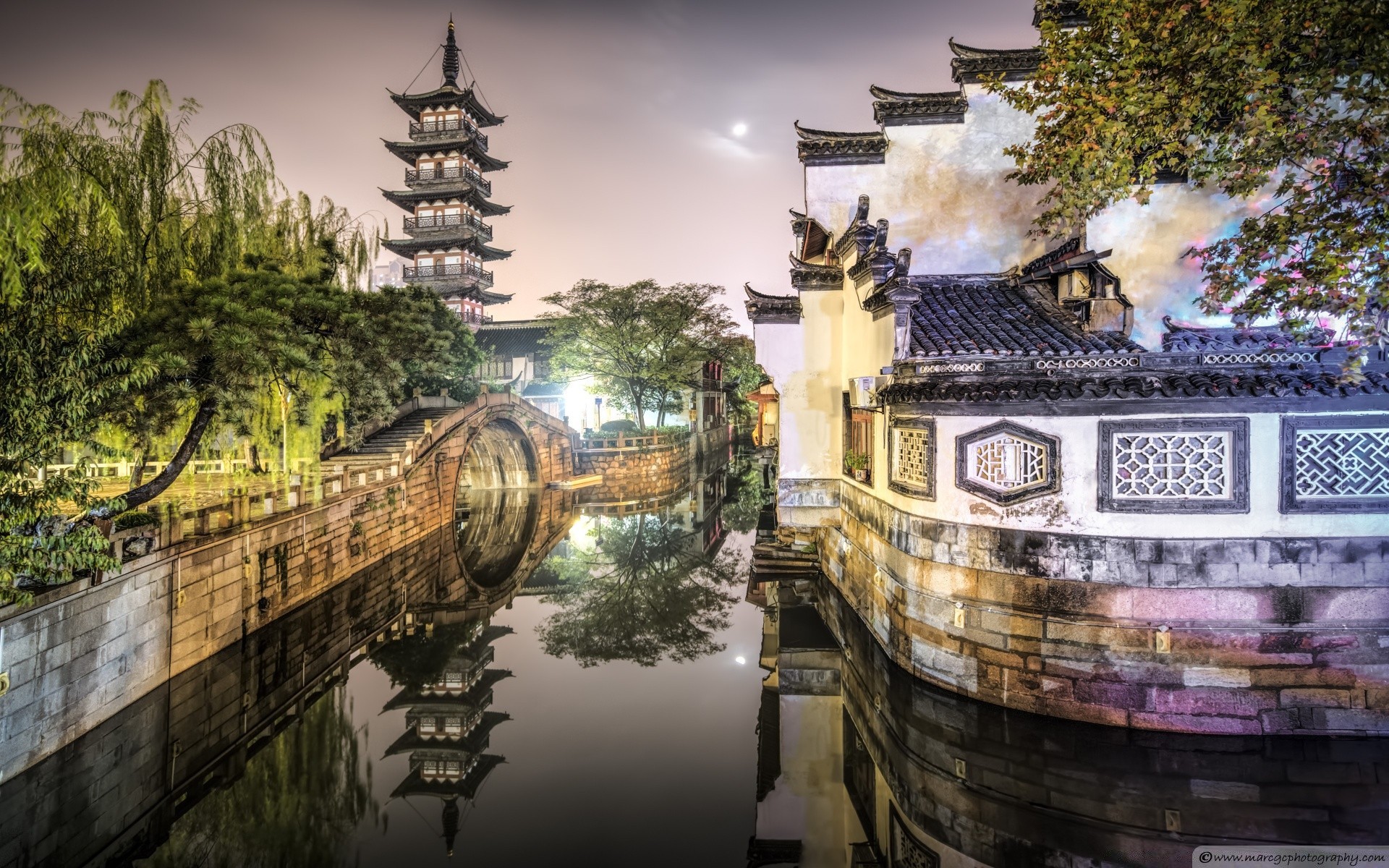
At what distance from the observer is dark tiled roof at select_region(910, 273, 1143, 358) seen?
31.0 feet

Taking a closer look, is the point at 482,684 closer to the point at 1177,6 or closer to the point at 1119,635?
the point at 1119,635

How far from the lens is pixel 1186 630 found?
25.5 feet

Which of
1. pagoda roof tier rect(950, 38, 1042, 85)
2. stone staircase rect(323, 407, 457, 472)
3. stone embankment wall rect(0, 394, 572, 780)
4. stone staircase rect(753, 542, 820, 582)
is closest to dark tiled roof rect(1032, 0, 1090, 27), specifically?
pagoda roof tier rect(950, 38, 1042, 85)

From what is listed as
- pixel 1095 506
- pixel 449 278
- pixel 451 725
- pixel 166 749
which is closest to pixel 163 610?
pixel 166 749

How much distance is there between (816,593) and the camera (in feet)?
50.3

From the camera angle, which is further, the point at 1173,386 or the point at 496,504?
the point at 496,504

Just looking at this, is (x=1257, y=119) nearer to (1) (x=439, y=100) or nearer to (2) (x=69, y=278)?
(2) (x=69, y=278)

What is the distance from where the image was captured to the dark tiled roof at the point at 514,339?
42656 millimetres

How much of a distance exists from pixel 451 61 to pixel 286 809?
4280 centimetres

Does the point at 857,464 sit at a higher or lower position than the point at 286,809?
higher

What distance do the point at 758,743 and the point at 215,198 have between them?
14.5 metres

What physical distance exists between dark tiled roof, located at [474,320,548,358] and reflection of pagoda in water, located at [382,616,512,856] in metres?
31.0

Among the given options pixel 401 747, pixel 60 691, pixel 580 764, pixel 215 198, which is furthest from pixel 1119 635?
pixel 215 198

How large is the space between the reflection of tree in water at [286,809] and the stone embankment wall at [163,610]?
199cm
